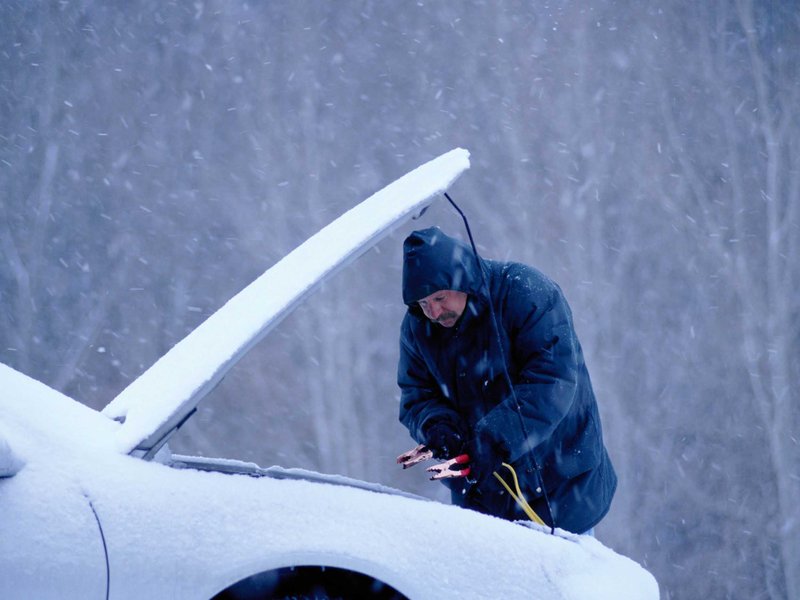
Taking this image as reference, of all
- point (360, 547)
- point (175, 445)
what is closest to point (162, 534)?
point (360, 547)

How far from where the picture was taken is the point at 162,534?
148 centimetres

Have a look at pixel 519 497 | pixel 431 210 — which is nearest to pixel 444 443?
pixel 519 497

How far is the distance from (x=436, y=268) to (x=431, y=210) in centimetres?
384

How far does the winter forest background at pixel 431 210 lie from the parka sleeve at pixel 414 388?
3148 millimetres

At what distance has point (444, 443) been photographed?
2365 millimetres

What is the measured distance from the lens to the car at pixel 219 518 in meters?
1.43

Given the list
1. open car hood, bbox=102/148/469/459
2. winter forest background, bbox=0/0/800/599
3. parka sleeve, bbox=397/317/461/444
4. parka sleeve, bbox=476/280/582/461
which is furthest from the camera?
winter forest background, bbox=0/0/800/599

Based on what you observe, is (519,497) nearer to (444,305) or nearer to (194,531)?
(444,305)

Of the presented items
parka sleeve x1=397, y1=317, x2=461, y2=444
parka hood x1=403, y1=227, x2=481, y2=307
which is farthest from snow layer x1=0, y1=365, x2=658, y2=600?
parka sleeve x1=397, y1=317, x2=461, y2=444

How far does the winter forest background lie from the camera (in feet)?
19.2

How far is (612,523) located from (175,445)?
3.37m

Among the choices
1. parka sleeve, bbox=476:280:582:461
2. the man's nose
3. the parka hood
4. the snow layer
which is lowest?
the snow layer

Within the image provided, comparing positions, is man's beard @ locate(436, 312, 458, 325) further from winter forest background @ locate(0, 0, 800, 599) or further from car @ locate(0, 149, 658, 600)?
winter forest background @ locate(0, 0, 800, 599)

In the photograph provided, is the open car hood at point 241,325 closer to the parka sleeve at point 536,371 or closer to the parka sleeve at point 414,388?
the parka sleeve at point 536,371
